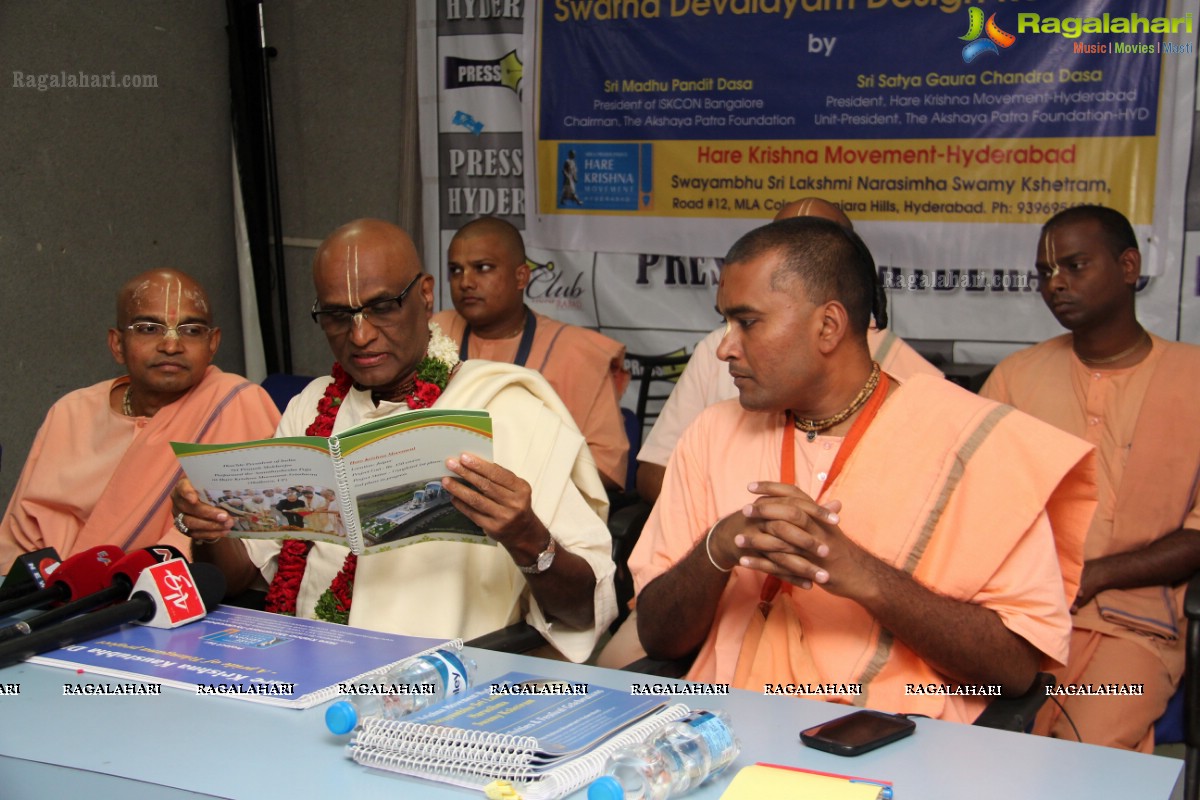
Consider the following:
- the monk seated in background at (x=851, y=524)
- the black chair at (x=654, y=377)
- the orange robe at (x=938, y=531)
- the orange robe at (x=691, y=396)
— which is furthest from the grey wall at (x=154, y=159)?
the orange robe at (x=938, y=531)

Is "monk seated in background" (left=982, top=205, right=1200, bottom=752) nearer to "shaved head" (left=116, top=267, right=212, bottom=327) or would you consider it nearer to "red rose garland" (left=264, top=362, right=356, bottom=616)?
"red rose garland" (left=264, top=362, right=356, bottom=616)

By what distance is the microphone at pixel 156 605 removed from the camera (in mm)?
1987

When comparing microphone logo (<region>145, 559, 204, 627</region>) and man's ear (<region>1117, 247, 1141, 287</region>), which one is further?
man's ear (<region>1117, 247, 1141, 287</region>)

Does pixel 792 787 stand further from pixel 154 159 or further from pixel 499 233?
pixel 154 159

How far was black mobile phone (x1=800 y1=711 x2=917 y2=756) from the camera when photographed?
5.04ft

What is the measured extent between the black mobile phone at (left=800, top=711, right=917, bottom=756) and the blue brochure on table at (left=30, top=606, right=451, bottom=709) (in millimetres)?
710

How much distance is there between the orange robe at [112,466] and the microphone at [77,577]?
0.87 m

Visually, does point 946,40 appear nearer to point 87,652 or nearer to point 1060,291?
point 1060,291

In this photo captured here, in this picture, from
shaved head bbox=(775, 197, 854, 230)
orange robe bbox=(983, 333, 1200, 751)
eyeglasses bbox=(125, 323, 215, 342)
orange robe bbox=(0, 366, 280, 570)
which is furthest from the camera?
shaved head bbox=(775, 197, 854, 230)

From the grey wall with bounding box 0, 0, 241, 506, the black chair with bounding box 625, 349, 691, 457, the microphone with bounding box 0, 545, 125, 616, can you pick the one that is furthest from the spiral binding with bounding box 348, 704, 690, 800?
the grey wall with bounding box 0, 0, 241, 506

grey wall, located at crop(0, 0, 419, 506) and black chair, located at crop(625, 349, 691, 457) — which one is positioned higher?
grey wall, located at crop(0, 0, 419, 506)

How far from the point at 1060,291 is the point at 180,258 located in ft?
12.9

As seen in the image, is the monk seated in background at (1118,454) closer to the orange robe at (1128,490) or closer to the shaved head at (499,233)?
the orange robe at (1128,490)

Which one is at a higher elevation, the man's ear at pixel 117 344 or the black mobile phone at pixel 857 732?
the man's ear at pixel 117 344
